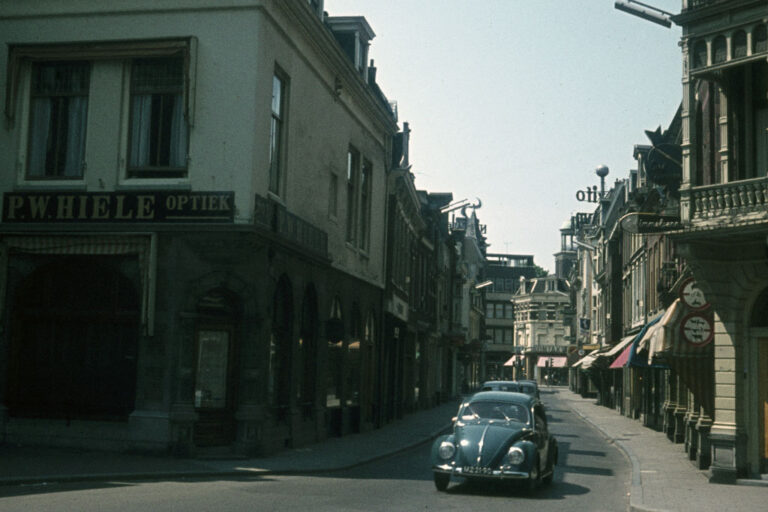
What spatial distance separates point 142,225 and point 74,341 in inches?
120

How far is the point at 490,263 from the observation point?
157875 millimetres

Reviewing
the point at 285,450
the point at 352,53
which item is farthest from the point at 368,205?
the point at 285,450

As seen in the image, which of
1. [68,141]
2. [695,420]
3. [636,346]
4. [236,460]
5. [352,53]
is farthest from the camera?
[352,53]

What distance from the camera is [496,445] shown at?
15727mm

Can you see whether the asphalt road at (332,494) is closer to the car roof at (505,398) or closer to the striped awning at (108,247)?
the car roof at (505,398)

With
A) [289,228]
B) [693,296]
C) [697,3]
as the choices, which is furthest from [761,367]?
[289,228]

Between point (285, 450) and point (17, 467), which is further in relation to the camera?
point (285, 450)

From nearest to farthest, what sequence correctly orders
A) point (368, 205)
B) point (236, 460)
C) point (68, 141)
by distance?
1. point (236, 460)
2. point (68, 141)
3. point (368, 205)

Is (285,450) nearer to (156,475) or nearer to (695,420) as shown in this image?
(156,475)

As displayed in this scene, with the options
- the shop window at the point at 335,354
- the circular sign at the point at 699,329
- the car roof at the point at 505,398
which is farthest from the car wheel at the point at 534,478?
the shop window at the point at 335,354

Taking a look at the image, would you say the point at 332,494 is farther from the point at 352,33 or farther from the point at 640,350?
the point at 352,33

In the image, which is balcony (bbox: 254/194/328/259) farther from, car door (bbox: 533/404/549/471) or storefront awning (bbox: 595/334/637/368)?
storefront awning (bbox: 595/334/637/368)

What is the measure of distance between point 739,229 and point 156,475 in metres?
11.0

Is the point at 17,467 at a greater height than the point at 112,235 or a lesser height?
lesser
